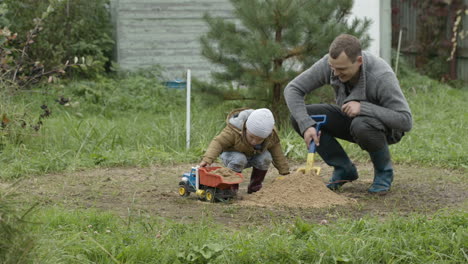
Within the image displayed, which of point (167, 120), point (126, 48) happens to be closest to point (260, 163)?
point (167, 120)

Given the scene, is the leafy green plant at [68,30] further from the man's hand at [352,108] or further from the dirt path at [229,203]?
the man's hand at [352,108]

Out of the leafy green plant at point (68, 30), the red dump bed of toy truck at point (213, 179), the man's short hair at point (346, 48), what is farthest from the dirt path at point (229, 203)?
the leafy green plant at point (68, 30)

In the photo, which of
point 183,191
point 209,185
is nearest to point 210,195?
point 209,185

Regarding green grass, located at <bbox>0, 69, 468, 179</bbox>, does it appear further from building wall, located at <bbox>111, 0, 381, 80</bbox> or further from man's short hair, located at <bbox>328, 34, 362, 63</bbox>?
building wall, located at <bbox>111, 0, 381, 80</bbox>

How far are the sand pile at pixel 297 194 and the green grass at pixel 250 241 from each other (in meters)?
0.77

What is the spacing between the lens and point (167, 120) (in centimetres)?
934

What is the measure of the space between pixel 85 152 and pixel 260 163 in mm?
2512

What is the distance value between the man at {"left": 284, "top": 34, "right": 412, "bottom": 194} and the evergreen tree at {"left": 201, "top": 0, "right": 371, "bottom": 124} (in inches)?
93.6

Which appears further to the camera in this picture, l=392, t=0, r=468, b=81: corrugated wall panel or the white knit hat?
l=392, t=0, r=468, b=81: corrugated wall panel

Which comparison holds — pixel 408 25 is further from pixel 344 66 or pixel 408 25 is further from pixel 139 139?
pixel 344 66

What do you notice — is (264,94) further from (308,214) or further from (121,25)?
(121,25)

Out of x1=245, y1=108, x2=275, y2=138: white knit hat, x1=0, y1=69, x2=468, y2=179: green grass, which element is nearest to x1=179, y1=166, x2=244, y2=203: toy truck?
x1=245, y1=108, x2=275, y2=138: white knit hat

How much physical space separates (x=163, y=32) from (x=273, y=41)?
547 centimetres

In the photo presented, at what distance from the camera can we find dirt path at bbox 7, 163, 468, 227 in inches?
184
